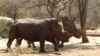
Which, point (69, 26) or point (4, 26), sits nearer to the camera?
point (69, 26)

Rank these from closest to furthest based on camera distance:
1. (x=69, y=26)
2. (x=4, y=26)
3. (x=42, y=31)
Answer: (x=42, y=31) < (x=69, y=26) < (x=4, y=26)

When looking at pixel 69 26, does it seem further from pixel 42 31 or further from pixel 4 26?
pixel 4 26

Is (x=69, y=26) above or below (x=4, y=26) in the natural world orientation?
above

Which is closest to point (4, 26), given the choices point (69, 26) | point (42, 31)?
point (69, 26)

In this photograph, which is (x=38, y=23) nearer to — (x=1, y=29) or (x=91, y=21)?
(x=1, y=29)

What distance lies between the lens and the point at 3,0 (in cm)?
3941

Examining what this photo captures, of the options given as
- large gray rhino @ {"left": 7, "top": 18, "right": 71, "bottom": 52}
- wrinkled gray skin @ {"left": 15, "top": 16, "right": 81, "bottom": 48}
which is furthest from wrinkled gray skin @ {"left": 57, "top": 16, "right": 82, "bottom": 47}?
large gray rhino @ {"left": 7, "top": 18, "right": 71, "bottom": 52}

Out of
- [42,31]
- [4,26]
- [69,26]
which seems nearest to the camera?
[42,31]

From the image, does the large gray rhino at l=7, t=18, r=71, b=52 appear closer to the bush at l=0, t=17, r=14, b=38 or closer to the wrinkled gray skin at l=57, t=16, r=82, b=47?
the wrinkled gray skin at l=57, t=16, r=82, b=47

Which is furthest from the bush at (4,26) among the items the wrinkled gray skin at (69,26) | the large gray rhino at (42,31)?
the large gray rhino at (42,31)

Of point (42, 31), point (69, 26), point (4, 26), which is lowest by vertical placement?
point (4, 26)

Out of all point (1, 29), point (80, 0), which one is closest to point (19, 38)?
point (80, 0)

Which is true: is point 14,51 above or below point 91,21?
above

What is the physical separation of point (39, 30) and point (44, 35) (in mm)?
393
